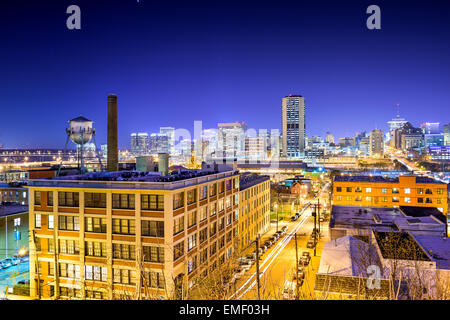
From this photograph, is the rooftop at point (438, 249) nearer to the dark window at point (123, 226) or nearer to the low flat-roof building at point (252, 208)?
the dark window at point (123, 226)

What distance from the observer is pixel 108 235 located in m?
23.8

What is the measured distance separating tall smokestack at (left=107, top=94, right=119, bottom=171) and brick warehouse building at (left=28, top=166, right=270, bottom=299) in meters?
17.1

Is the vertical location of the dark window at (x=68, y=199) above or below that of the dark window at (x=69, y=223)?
above

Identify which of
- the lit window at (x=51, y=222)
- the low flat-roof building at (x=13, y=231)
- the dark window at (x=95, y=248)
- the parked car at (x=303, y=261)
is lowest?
the parked car at (x=303, y=261)

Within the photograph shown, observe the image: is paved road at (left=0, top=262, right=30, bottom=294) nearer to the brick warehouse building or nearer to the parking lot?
the parking lot

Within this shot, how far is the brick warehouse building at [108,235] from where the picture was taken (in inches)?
914

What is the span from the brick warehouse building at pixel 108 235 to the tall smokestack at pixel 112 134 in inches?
674

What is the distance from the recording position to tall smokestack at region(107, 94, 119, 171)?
43.4m

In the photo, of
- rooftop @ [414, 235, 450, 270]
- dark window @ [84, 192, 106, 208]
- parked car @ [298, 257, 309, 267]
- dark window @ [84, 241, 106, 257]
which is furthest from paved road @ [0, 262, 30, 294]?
rooftop @ [414, 235, 450, 270]

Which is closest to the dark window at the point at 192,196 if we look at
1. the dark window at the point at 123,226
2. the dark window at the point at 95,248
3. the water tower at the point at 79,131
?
the dark window at the point at 123,226
